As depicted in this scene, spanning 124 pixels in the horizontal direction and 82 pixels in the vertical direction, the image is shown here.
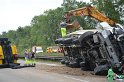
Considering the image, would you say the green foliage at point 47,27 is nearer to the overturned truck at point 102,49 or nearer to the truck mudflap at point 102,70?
the overturned truck at point 102,49

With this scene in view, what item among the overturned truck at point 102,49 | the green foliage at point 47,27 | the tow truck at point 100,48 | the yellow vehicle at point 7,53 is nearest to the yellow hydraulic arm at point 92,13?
the tow truck at point 100,48

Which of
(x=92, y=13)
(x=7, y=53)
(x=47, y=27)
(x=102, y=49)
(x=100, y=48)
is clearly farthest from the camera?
(x=47, y=27)

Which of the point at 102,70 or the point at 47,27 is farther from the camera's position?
the point at 47,27

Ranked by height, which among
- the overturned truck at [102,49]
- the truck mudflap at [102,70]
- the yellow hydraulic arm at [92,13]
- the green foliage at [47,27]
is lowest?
the truck mudflap at [102,70]

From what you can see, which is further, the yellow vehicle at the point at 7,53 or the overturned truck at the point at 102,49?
the yellow vehicle at the point at 7,53

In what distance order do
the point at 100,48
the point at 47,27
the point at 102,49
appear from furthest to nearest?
the point at 47,27 → the point at 100,48 → the point at 102,49

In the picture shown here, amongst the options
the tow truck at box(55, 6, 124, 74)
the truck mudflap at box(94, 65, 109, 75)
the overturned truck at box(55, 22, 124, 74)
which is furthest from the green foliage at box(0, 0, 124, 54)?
the truck mudflap at box(94, 65, 109, 75)

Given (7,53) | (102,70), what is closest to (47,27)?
(7,53)

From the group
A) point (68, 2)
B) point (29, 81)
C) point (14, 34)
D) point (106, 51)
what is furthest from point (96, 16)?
point (14, 34)

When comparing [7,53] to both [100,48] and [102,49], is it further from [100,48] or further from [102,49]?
[102,49]

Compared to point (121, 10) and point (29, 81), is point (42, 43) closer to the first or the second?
point (121, 10)

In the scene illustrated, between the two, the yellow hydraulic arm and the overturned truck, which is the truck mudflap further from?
the yellow hydraulic arm

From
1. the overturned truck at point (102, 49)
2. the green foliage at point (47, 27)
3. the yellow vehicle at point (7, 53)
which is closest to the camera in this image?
the overturned truck at point (102, 49)

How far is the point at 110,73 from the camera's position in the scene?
11.3 m
